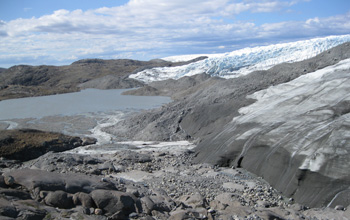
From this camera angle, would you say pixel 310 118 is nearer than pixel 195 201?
No

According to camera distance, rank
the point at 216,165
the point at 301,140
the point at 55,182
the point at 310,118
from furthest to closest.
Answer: the point at 216,165 → the point at 310,118 → the point at 301,140 → the point at 55,182

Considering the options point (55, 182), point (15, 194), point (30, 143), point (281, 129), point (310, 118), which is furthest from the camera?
point (30, 143)

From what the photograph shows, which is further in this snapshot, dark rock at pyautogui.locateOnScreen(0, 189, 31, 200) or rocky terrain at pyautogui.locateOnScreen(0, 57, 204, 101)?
rocky terrain at pyautogui.locateOnScreen(0, 57, 204, 101)

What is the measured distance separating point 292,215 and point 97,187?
17.8ft

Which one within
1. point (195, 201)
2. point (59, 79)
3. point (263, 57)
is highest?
point (263, 57)

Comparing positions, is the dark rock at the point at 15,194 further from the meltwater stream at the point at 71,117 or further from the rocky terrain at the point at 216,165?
the meltwater stream at the point at 71,117

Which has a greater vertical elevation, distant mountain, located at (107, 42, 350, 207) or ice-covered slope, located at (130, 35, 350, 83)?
ice-covered slope, located at (130, 35, 350, 83)

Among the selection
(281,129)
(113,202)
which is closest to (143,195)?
(113,202)

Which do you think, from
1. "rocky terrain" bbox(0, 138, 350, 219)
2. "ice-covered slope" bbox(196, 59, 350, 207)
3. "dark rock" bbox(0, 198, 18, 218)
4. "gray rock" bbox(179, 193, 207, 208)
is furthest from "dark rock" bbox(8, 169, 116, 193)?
"ice-covered slope" bbox(196, 59, 350, 207)

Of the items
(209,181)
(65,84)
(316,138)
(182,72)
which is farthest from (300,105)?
(65,84)

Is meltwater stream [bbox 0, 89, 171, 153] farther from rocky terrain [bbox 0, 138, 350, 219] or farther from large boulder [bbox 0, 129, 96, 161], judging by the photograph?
rocky terrain [bbox 0, 138, 350, 219]

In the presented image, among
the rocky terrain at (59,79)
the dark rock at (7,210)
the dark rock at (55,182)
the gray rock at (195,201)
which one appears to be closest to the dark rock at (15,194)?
the dark rock at (55,182)

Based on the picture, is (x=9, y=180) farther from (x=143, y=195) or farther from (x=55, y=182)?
(x=143, y=195)

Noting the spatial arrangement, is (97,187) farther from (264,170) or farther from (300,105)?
(300,105)
